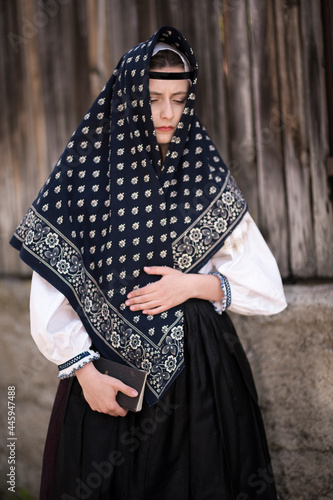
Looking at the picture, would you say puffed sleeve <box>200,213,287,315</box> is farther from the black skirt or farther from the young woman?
the black skirt

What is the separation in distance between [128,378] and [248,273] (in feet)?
1.76

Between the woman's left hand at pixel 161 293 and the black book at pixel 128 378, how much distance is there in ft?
0.61

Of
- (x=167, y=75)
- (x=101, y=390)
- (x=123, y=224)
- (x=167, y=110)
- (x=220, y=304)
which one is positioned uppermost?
(x=167, y=75)

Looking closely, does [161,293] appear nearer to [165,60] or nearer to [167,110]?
[167,110]

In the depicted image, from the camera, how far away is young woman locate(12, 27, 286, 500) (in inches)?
63.7

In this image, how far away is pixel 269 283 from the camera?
180 cm

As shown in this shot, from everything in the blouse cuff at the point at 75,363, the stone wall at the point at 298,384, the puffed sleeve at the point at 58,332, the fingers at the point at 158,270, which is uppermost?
the fingers at the point at 158,270

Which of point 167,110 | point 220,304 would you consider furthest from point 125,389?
point 167,110

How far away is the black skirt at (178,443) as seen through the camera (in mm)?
1607

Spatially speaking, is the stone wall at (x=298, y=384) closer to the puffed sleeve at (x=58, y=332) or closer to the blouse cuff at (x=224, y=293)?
the blouse cuff at (x=224, y=293)

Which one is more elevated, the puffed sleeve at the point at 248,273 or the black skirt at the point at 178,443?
the puffed sleeve at the point at 248,273

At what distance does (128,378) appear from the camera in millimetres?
1588

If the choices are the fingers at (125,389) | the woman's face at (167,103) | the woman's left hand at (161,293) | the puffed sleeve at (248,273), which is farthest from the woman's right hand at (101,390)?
the woman's face at (167,103)

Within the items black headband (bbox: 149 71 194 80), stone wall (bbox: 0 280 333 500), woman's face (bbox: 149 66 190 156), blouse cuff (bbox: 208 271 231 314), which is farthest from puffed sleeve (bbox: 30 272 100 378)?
stone wall (bbox: 0 280 333 500)
